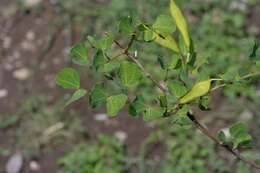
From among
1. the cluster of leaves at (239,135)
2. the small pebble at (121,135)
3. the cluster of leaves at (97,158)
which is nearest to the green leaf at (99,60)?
the cluster of leaves at (239,135)

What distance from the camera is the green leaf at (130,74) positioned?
898mm

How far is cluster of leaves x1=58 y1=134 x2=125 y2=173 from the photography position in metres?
2.79

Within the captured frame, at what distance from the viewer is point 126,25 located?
2.88 ft

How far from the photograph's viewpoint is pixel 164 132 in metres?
2.86

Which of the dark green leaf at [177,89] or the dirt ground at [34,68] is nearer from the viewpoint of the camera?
the dark green leaf at [177,89]

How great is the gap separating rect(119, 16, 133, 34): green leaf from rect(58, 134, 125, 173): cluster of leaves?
1.94m

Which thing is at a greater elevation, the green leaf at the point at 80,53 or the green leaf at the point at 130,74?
the green leaf at the point at 80,53

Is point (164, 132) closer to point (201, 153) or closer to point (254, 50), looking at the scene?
point (201, 153)

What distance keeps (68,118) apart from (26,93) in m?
0.34

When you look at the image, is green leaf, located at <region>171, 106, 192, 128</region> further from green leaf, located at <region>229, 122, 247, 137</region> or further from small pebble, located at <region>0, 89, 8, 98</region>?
small pebble, located at <region>0, 89, 8, 98</region>

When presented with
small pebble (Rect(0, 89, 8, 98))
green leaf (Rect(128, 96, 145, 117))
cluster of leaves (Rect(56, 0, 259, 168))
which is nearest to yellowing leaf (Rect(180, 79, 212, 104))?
cluster of leaves (Rect(56, 0, 259, 168))

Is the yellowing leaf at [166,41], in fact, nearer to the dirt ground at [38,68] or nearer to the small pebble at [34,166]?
the dirt ground at [38,68]

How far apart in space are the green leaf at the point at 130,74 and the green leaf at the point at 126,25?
2.0 inches

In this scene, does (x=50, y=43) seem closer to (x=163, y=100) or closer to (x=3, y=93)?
(x=3, y=93)
